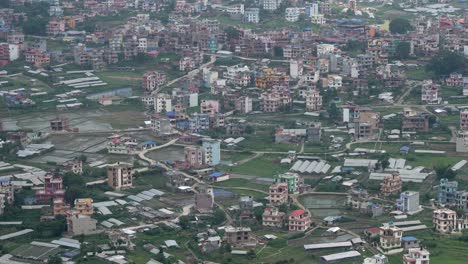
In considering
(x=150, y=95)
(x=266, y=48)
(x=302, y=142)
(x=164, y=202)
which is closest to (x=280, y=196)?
(x=164, y=202)

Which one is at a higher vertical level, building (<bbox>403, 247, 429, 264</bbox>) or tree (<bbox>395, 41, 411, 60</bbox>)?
tree (<bbox>395, 41, 411, 60</bbox>)

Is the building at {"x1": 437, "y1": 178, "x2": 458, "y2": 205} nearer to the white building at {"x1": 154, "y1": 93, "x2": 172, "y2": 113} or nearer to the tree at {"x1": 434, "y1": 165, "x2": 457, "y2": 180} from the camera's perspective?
the tree at {"x1": 434, "y1": 165, "x2": 457, "y2": 180}

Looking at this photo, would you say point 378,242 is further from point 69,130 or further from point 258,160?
point 69,130

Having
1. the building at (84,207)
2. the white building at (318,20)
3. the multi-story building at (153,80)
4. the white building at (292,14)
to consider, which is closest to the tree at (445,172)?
the building at (84,207)

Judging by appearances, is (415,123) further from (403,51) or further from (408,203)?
(403,51)

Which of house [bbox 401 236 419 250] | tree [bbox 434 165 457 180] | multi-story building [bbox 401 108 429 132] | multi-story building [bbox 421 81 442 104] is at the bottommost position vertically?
house [bbox 401 236 419 250]

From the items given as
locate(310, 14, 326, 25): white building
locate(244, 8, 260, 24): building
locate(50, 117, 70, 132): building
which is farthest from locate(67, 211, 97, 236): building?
locate(244, 8, 260, 24): building
